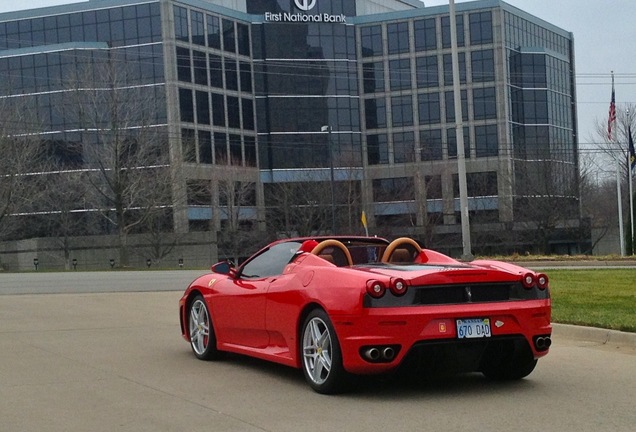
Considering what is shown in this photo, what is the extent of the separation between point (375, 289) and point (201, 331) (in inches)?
131

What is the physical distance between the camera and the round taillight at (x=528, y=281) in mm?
7898

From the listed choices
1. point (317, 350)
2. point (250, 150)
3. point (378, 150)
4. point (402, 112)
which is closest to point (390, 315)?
point (317, 350)

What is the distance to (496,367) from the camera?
834cm

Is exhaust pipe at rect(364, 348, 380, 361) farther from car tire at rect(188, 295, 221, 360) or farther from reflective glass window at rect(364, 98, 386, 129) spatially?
reflective glass window at rect(364, 98, 386, 129)

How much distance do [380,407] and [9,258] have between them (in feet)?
206

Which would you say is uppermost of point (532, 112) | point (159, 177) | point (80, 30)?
point (80, 30)

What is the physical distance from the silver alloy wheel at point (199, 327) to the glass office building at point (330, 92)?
166ft

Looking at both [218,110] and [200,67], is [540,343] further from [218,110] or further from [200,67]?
[218,110]

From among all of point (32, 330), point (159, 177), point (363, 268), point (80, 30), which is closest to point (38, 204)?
point (159, 177)

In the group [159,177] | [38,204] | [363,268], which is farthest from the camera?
[38,204]

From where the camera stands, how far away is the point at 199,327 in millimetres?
10180

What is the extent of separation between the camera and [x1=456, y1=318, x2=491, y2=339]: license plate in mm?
7469

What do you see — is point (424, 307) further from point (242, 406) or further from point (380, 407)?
point (242, 406)

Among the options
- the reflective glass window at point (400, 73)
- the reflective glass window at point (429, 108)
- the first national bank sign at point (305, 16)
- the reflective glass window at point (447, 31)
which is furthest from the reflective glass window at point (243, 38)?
the reflective glass window at point (447, 31)
